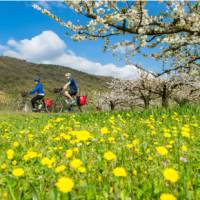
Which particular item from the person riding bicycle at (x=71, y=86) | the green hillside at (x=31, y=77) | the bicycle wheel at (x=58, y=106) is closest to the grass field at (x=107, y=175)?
the person riding bicycle at (x=71, y=86)

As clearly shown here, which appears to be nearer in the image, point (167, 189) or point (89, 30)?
point (167, 189)

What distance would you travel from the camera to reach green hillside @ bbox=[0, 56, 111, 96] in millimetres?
127875

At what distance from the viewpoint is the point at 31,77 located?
151 meters

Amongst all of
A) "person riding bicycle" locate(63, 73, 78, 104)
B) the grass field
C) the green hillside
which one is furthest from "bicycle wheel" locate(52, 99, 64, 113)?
the green hillside

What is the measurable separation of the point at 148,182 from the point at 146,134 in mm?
2775

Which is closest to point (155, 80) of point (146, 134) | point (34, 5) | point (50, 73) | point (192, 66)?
point (192, 66)

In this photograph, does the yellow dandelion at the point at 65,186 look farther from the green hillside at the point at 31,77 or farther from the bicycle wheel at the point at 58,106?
the green hillside at the point at 31,77

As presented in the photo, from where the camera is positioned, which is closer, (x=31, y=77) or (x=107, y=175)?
(x=107, y=175)

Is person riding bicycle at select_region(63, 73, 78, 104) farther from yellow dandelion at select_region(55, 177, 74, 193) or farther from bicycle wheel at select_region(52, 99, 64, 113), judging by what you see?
yellow dandelion at select_region(55, 177, 74, 193)

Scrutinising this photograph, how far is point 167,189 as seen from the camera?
2.57 meters

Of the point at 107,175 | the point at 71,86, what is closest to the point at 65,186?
the point at 107,175

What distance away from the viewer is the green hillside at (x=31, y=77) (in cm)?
12788

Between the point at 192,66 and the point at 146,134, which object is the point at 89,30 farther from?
the point at 192,66

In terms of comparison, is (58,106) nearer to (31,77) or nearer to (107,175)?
(107,175)
